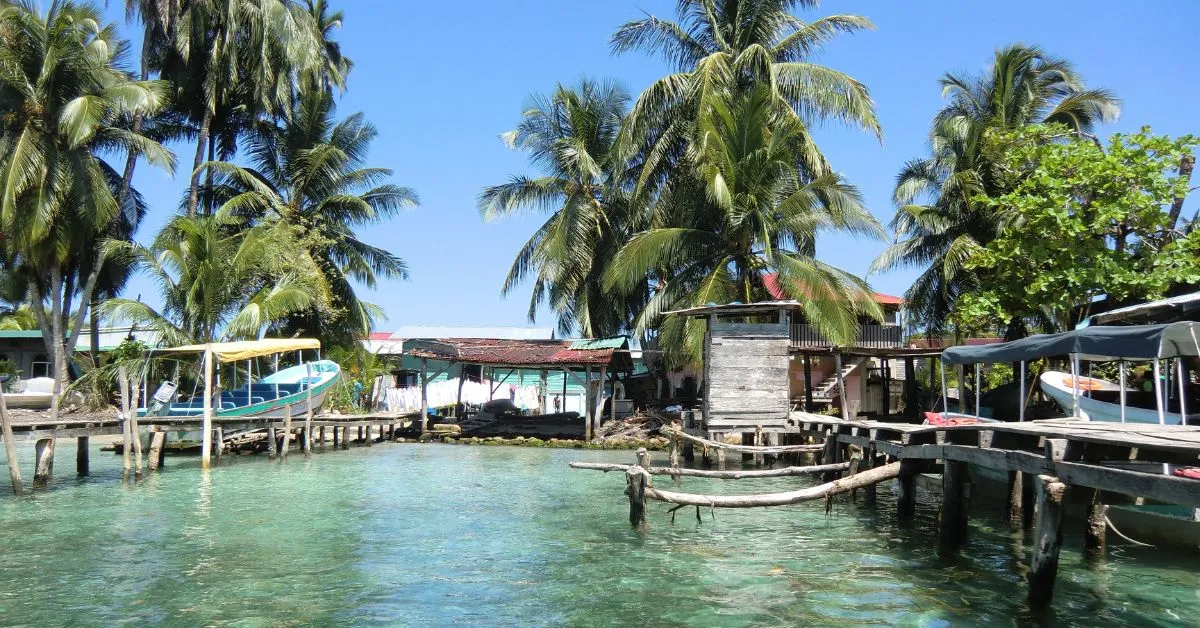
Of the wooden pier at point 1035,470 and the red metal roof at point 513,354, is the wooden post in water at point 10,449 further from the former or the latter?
the red metal roof at point 513,354

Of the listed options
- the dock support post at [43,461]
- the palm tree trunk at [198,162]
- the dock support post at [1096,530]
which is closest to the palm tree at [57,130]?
the palm tree trunk at [198,162]

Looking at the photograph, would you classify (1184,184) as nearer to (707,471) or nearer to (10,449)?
(707,471)

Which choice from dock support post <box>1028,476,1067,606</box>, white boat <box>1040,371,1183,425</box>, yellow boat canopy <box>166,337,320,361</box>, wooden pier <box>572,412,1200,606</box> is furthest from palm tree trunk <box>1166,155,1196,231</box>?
yellow boat canopy <box>166,337,320,361</box>

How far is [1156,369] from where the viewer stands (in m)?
11.6

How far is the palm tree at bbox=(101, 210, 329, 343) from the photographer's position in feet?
83.5

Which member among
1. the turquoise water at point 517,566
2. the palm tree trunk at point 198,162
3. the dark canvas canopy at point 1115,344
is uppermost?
the palm tree trunk at point 198,162

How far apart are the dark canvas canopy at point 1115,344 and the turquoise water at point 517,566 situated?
8.54 feet

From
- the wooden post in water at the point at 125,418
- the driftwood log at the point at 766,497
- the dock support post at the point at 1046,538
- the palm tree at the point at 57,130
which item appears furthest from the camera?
the palm tree at the point at 57,130

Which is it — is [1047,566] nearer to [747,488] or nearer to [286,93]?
[747,488]

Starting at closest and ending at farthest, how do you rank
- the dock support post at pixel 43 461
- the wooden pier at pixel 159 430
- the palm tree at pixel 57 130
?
the wooden pier at pixel 159 430
the dock support post at pixel 43 461
the palm tree at pixel 57 130

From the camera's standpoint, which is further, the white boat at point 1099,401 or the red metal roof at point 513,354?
the red metal roof at point 513,354

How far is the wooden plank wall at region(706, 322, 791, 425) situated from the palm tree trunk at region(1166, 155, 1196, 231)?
821cm

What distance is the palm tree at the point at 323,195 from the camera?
29656mm

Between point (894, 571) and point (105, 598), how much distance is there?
8.05 metres
